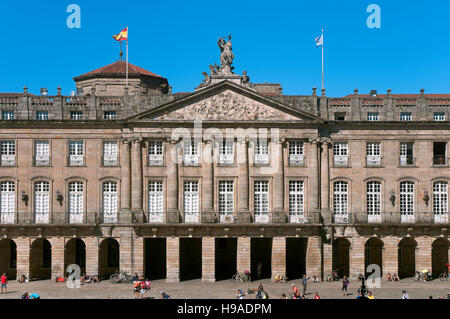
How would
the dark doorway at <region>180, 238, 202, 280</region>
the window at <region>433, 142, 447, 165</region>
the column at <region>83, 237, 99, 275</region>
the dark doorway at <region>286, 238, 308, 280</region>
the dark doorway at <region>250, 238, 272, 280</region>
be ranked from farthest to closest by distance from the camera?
the dark doorway at <region>180, 238, 202, 280</region>, the dark doorway at <region>250, 238, 272, 280</region>, the dark doorway at <region>286, 238, 308, 280</region>, the window at <region>433, 142, 447, 165</region>, the column at <region>83, 237, 99, 275</region>

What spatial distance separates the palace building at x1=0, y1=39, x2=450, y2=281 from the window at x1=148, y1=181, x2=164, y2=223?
81 mm

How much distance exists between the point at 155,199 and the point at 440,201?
2064cm

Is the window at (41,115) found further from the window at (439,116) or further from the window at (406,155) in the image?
the window at (439,116)

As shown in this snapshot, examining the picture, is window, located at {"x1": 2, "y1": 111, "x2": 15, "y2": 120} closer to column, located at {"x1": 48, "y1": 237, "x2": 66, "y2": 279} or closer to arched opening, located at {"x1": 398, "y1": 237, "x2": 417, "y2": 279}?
column, located at {"x1": 48, "y1": 237, "x2": 66, "y2": 279}

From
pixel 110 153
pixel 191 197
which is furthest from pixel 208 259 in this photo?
pixel 110 153

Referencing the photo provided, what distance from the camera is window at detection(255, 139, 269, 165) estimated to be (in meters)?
44.5

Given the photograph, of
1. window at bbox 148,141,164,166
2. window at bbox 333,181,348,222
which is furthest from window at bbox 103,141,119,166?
window at bbox 333,181,348,222

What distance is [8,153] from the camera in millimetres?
44812

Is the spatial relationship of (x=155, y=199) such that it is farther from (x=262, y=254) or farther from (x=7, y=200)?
(x=7, y=200)

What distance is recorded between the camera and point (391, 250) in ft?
145

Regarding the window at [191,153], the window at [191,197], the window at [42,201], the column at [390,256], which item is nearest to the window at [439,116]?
the column at [390,256]
